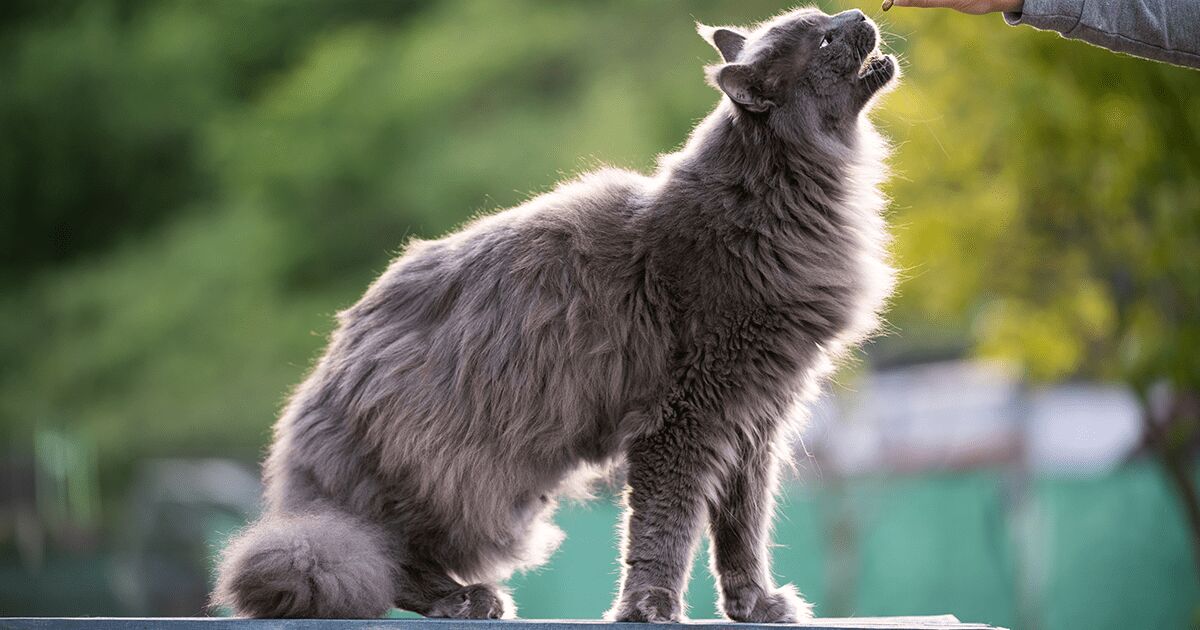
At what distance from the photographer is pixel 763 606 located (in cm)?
300

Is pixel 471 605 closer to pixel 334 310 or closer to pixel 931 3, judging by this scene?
pixel 931 3

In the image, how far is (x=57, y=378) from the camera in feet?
38.7

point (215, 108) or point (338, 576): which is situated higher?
point (215, 108)

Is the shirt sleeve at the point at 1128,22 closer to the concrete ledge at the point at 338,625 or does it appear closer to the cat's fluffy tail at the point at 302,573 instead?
the concrete ledge at the point at 338,625

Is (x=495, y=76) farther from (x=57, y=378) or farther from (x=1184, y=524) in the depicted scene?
(x=1184, y=524)

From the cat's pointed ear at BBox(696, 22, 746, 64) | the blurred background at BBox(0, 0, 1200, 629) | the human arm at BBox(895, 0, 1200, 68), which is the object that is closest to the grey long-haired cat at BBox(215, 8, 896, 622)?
the cat's pointed ear at BBox(696, 22, 746, 64)

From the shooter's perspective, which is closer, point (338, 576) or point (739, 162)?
point (338, 576)

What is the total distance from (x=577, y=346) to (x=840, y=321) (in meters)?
0.67

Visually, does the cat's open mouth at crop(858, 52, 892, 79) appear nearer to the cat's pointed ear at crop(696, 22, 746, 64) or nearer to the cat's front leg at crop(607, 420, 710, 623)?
the cat's pointed ear at crop(696, 22, 746, 64)

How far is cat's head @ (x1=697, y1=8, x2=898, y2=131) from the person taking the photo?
3016 millimetres

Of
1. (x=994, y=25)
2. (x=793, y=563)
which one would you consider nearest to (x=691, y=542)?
(x=994, y=25)

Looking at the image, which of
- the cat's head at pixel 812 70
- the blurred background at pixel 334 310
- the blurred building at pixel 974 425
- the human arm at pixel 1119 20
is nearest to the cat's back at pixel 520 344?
the cat's head at pixel 812 70

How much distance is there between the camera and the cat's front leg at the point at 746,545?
9.89 feet

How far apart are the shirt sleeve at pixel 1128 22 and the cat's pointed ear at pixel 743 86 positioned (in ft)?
2.13
